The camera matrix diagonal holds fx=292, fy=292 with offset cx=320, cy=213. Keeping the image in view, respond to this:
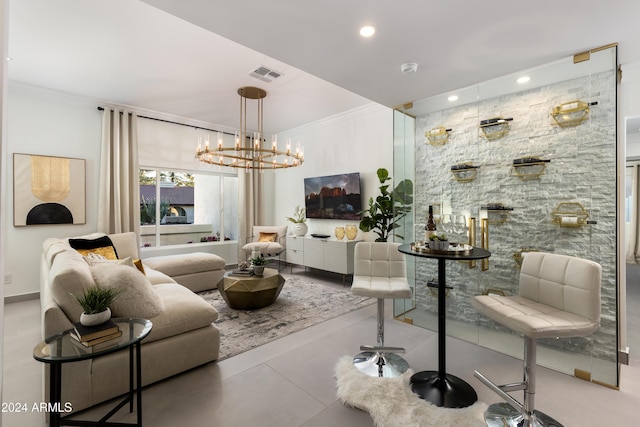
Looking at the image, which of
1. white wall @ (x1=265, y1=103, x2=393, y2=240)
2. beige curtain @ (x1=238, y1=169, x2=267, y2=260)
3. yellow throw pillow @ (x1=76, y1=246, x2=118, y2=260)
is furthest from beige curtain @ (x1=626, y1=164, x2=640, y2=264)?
yellow throw pillow @ (x1=76, y1=246, x2=118, y2=260)

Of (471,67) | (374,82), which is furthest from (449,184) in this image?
(374,82)

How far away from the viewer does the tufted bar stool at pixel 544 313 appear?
1656 mm

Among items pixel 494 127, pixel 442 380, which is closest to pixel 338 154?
pixel 494 127

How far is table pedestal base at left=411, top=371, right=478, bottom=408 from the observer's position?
1.93 m

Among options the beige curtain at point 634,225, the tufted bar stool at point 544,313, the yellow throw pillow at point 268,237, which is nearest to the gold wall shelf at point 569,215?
the tufted bar stool at point 544,313

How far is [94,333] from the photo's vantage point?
156 centimetres

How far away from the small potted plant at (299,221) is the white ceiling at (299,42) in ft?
8.08

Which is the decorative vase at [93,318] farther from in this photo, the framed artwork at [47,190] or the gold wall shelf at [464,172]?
the framed artwork at [47,190]

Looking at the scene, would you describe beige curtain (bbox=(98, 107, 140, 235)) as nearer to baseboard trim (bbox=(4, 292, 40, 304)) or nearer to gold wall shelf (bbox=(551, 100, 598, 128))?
baseboard trim (bbox=(4, 292, 40, 304))

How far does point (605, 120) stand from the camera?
2266mm

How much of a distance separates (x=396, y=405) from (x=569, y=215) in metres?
2.09

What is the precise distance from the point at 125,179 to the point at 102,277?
3.38 meters

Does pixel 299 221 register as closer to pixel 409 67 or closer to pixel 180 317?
pixel 180 317

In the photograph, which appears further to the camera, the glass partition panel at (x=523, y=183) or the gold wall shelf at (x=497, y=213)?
the gold wall shelf at (x=497, y=213)
